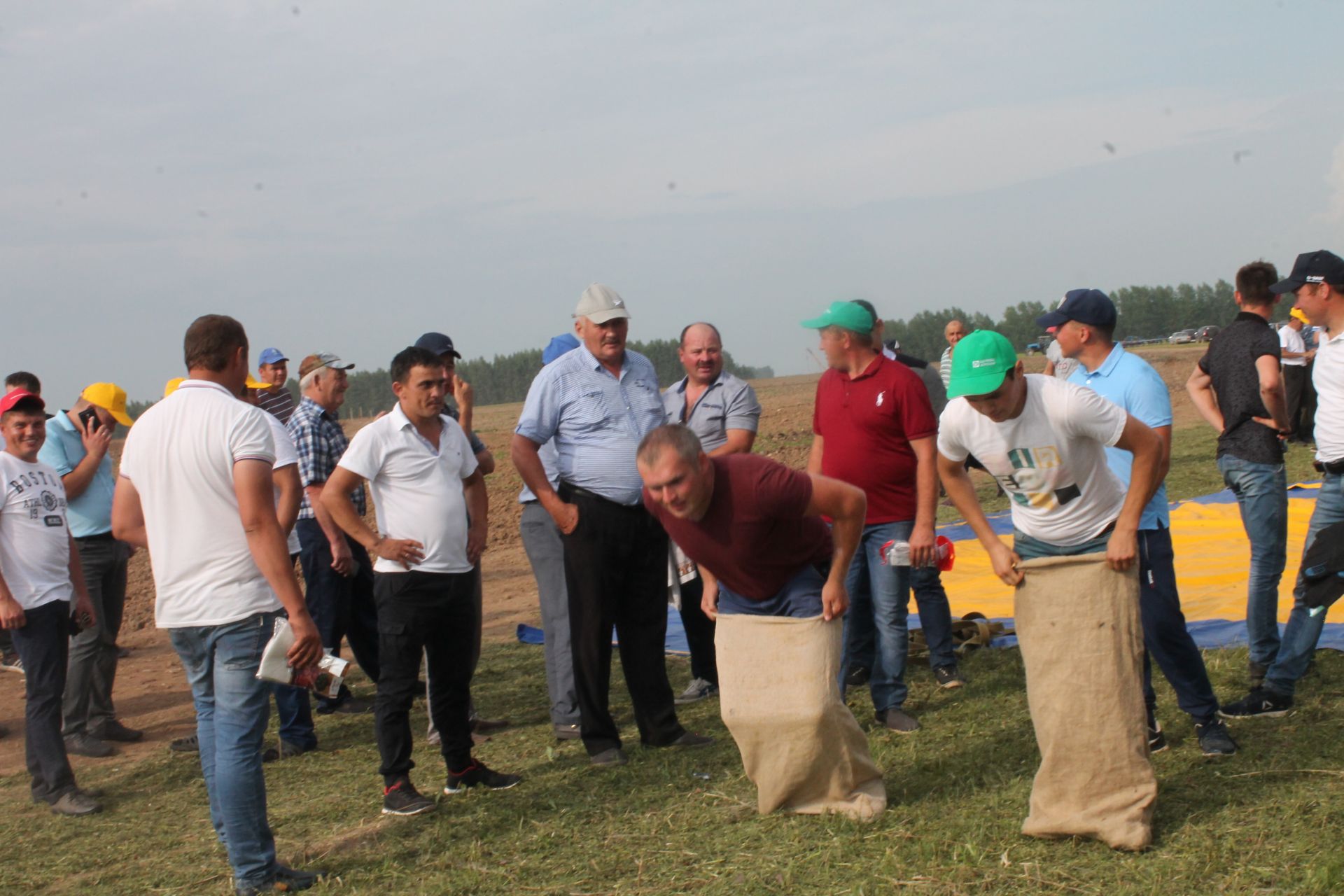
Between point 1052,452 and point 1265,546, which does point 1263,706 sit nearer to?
point 1265,546

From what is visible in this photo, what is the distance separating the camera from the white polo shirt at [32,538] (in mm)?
5648


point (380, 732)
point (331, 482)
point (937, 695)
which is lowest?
point (937, 695)

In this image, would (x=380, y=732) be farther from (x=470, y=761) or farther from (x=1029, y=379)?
(x=1029, y=379)

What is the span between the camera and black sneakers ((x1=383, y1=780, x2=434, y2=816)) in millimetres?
4984

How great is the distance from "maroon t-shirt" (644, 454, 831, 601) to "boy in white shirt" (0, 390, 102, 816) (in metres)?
3.27

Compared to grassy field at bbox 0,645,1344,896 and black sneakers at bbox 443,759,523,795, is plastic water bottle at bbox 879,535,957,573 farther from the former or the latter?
black sneakers at bbox 443,759,523,795

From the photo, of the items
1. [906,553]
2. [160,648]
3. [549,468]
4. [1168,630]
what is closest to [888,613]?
[906,553]

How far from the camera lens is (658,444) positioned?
4.04m

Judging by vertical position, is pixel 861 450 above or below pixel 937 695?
above

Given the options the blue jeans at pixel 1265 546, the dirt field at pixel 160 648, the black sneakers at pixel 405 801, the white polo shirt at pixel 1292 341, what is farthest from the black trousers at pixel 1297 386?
the black sneakers at pixel 405 801

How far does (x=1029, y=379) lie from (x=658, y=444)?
1409 millimetres

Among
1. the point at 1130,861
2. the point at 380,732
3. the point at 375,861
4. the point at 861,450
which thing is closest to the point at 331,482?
the point at 380,732

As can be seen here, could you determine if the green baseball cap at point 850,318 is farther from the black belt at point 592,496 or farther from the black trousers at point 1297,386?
the black trousers at point 1297,386

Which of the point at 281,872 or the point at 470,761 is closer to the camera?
the point at 281,872
